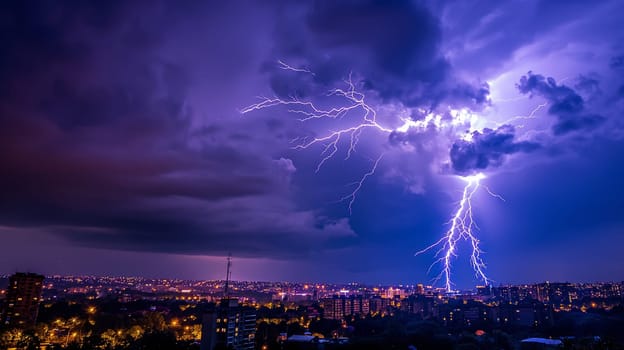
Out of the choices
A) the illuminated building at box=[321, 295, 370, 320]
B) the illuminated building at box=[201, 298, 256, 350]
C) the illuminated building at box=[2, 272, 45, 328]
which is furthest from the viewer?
the illuminated building at box=[321, 295, 370, 320]

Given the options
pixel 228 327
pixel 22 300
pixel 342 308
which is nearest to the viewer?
pixel 228 327

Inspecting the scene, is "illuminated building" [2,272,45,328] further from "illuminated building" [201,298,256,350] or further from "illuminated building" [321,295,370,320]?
"illuminated building" [321,295,370,320]

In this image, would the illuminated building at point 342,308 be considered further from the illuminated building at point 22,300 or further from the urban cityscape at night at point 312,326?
the illuminated building at point 22,300

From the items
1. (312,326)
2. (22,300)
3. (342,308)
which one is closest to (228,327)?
(312,326)

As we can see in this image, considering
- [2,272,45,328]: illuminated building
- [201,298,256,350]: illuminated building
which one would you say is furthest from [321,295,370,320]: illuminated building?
[2,272,45,328]: illuminated building

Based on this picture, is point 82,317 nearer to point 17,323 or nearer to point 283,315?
point 17,323

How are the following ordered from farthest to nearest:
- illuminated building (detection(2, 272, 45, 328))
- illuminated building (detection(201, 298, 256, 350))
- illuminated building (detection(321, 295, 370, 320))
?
illuminated building (detection(321, 295, 370, 320)), illuminated building (detection(2, 272, 45, 328)), illuminated building (detection(201, 298, 256, 350))

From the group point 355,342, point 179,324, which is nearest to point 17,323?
point 179,324

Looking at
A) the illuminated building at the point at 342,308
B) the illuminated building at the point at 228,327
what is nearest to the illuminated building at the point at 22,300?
the illuminated building at the point at 228,327

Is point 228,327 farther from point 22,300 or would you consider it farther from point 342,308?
point 342,308
